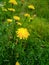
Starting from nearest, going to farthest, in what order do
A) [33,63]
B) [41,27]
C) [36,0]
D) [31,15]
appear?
[33,63]
[41,27]
[31,15]
[36,0]

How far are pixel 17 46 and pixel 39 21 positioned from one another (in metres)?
0.68

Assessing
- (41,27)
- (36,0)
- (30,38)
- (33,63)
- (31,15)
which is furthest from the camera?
(36,0)

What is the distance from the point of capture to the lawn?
2.79 m

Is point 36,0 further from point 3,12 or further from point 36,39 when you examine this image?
point 36,39

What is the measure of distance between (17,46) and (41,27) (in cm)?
57

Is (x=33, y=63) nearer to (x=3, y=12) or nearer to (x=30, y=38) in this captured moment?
(x=30, y=38)

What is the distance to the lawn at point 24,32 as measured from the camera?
279cm

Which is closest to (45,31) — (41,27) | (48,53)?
(41,27)

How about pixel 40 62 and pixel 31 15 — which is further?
pixel 31 15

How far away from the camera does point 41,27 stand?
3236 millimetres

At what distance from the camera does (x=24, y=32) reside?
278 centimetres

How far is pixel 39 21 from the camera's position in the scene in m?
3.35

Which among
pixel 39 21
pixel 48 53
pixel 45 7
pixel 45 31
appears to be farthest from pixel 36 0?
pixel 48 53

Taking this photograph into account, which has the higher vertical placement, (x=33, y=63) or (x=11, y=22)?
(x=11, y=22)
